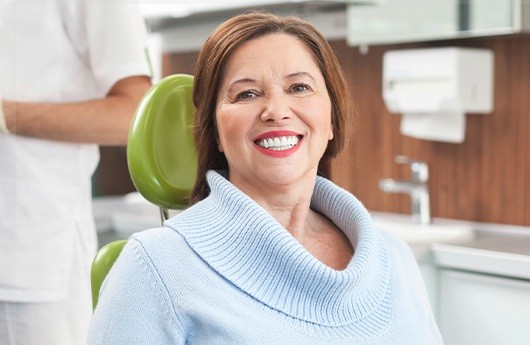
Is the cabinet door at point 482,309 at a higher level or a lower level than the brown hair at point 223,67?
lower

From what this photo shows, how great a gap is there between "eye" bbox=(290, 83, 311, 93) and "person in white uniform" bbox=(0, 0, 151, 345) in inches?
17.8

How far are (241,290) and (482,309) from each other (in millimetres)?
1394

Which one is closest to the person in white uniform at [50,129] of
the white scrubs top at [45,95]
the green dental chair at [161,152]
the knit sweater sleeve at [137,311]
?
the white scrubs top at [45,95]

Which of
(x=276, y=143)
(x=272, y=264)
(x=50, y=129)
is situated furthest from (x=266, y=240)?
(x=50, y=129)

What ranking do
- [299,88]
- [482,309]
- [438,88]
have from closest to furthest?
[299,88] → [482,309] → [438,88]

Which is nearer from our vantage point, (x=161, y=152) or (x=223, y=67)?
(x=223, y=67)

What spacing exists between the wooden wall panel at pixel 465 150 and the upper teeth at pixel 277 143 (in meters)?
1.34

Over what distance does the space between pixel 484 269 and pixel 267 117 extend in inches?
50.9

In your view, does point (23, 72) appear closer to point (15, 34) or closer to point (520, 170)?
point (15, 34)

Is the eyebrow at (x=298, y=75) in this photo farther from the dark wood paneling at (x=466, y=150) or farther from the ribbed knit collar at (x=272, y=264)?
the dark wood paneling at (x=466, y=150)

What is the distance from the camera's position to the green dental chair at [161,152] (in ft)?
5.19

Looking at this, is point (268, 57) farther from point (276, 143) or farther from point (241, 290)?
point (241, 290)

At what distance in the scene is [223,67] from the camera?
1.47 m

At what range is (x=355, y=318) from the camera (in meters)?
1.36
